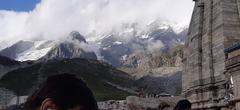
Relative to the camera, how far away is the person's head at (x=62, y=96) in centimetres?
229

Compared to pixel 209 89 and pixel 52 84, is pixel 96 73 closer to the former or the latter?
pixel 209 89

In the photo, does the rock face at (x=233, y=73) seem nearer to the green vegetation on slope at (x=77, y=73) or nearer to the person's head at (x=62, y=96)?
the person's head at (x=62, y=96)

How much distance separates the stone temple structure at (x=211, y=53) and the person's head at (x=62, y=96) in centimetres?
1786

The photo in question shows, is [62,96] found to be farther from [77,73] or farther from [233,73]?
[77,73]

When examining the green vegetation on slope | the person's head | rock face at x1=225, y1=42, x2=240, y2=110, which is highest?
the green vegetation on slope

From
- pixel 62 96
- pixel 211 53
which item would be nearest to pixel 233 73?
pixel 211 53

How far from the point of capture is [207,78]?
22.4 meters

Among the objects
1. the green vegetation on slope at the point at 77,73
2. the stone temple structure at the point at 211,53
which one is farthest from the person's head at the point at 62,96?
the green vegetation on slope at the point at 77,73

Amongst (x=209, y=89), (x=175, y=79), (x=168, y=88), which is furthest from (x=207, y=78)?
(x=175, y=79)

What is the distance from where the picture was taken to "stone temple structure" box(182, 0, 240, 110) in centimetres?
2127

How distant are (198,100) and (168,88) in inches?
3306

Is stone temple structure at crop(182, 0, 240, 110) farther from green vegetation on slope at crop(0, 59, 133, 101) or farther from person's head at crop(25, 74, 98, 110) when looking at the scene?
green vegetation on slope at crop(0, 59, 133, 101)

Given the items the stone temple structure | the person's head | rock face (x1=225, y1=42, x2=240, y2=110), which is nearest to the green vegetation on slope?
the stone temple structure

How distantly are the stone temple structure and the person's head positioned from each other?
1786 cm
